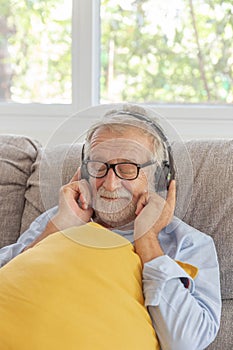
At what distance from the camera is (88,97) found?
2844mm

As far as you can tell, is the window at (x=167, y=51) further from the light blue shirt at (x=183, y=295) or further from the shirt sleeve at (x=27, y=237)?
the light blue shirt at (x=183, y=295)

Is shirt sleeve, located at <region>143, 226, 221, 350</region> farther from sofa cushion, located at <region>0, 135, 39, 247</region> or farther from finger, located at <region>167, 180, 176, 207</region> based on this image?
sofa cushion, located at <region>0, 135, 39, 247</region>

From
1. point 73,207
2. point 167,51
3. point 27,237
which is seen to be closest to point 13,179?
point 27,237

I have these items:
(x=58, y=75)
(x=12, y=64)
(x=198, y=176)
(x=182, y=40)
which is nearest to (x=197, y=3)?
(x=182, y=40)

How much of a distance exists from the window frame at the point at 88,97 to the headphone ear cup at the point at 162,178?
96cm

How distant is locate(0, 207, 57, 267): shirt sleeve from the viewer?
73.3 inches

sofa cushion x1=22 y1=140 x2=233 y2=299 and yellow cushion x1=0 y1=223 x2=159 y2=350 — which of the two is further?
sofa cushion x1=22 y1=140 x2=233 y2=299

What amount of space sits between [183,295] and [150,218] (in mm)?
212

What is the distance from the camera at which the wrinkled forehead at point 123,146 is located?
66.4 inches

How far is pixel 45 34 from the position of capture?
9.59ft

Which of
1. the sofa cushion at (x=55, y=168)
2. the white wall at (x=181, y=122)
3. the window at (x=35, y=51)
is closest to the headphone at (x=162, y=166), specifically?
the sofa cushion at (x=55, y=168)

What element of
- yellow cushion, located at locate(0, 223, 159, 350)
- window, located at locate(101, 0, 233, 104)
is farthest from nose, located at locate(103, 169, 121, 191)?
window, located at locate(101, 0, 233, 104)

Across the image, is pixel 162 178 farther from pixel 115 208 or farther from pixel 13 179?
pixel 13 179

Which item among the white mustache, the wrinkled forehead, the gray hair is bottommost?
the white mustache
